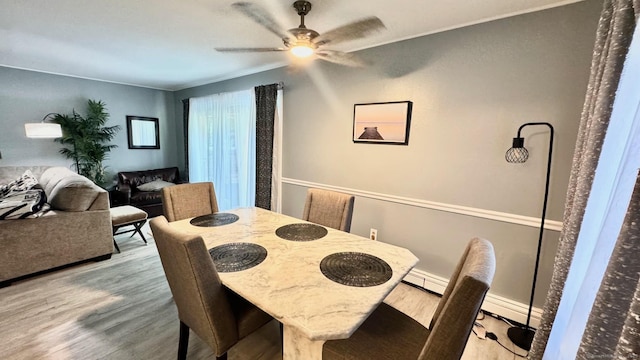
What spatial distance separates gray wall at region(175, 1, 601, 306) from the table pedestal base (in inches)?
67.9

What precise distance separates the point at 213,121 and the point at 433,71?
11.6 ft

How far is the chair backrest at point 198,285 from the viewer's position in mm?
1129

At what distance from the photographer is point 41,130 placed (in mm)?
3254

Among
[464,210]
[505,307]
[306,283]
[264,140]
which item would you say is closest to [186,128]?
[264,140]

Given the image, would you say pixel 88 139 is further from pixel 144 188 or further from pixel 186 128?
pixel 186 128

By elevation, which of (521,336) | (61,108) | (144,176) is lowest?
(521,336)

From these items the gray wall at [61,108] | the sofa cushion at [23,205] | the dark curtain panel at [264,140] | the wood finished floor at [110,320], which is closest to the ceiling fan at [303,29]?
the dark curtain panel at [264,140]

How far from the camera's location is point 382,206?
2.67 meters

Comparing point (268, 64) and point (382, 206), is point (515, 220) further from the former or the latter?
point (268, 64)

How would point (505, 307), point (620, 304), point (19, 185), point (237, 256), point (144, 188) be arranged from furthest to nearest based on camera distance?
point (144, 188), point (19, 185), point (505, 307), point (237, 256), point (620, 304)

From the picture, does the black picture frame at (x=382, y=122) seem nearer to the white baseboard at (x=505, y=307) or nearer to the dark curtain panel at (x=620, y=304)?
the white baseboard at (x=505, y=307)

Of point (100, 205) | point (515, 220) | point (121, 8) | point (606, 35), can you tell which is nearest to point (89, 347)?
point (100, 205)

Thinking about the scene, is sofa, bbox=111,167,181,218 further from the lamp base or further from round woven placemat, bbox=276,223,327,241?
the lamp base

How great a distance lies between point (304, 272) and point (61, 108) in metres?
5.21
